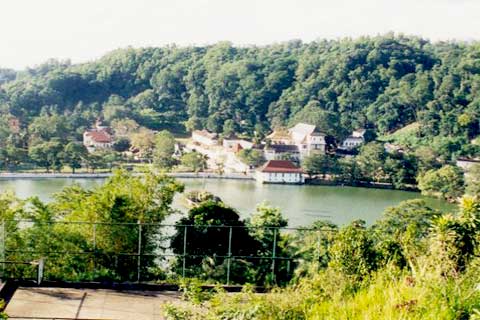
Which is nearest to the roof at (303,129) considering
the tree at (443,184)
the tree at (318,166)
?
the tree at (318,166)

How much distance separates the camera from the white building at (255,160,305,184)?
1179 inches

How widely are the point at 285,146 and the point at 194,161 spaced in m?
6.02

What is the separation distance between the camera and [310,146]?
35750mm

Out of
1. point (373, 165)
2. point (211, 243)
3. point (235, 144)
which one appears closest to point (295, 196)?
point (373, 165)

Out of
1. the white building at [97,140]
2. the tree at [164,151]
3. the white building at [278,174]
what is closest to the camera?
the white building at [278,174]

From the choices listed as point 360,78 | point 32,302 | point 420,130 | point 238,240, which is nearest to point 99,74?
point 360,78

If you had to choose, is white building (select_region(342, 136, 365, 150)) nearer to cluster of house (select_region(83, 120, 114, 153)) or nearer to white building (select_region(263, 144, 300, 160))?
white building (select_region(263, 144, 300, 160))

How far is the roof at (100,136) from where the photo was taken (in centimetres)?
3494

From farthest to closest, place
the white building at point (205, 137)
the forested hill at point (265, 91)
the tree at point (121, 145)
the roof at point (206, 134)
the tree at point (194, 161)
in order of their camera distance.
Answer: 1. the forested hill at point (265, 91)
2. the roof at point (206, 134)
3. the white building at point (205, 137)
4. the tree at point (121, 145)
5. the tree at point (194, 161)

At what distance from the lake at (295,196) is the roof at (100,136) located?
25.0ft

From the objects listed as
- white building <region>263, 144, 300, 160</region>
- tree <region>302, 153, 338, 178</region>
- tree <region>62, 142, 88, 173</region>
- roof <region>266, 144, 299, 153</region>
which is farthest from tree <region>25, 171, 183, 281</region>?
roof <region>266, 144, 299, 153</region>

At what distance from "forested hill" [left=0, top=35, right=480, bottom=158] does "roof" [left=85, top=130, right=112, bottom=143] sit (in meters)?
1.13

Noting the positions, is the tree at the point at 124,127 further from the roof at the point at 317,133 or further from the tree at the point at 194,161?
the roof at the point at 317,133

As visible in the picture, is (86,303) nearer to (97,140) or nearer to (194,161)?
(194,161)
